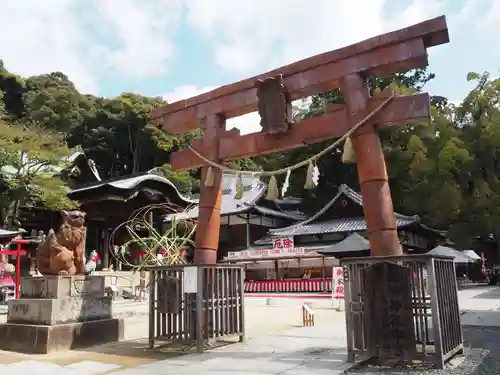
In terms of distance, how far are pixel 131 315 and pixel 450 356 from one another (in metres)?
10.6

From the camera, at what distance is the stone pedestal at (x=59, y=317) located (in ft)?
26.3

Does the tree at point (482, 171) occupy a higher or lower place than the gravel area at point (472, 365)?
higher

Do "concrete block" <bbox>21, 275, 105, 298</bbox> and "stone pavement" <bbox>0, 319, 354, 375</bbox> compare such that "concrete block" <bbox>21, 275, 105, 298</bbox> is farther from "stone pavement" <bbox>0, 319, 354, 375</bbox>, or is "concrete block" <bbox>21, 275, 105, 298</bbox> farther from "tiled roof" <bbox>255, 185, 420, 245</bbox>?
"tiled roof" <bbox>255, 185, 420, 245</bbox>

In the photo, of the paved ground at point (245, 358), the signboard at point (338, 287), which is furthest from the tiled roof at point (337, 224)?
the paved ground at point (245, 358)

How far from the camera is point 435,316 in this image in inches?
230

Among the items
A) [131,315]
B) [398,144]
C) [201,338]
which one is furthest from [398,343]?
[398,144]

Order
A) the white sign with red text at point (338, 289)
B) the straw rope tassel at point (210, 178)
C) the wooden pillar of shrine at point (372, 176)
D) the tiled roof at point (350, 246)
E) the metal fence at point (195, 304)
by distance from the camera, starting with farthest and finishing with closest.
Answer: the tiled roof at point (350, 246)
the white sign with red text at point (338, 289)
the straw rope tassel at point (210, 178)
the metal fence at point (195, 304)
the wooden pillar of shrine at point (372, 176)

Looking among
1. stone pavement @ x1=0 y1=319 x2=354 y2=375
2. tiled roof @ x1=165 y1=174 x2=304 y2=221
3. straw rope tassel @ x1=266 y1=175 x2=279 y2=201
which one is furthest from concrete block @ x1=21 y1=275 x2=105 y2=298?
tiled roof @ x1=165 y1=174 x2=304 y2=221

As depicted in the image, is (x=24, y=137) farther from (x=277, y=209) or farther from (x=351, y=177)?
(x=351, y=177)

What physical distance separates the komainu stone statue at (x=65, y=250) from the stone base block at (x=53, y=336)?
1.05 m

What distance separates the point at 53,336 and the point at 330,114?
237 inches

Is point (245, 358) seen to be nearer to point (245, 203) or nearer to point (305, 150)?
point (245, 203)

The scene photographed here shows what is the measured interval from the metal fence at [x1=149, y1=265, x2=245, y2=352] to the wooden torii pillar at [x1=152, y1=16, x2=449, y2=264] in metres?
0.45

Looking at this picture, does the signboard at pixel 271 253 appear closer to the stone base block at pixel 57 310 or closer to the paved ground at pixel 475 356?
the paved ground at pixel 475 356
